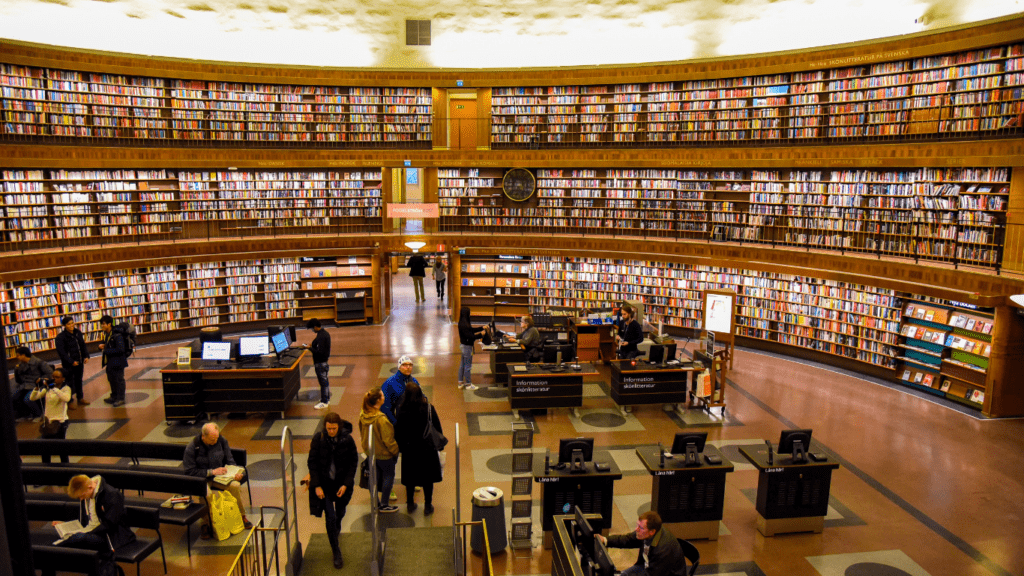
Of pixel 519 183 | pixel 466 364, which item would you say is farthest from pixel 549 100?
pixel 466 364

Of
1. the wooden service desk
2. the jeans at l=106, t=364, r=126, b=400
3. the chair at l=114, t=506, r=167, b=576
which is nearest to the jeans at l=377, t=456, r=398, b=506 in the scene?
the chair at l=114, t=506, r=167, b=576

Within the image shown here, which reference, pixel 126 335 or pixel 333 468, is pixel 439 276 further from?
pixel 333 468

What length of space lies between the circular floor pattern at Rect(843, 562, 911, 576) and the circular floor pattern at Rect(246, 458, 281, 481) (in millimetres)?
6178

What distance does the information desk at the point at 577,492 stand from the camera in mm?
6316

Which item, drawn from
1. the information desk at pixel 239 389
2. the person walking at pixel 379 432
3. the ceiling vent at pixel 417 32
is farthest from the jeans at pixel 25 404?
the ceiling vent at pixel 417 32

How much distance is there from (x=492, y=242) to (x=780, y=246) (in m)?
6.48

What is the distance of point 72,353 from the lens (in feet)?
32.2

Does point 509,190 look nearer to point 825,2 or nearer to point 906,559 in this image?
point 825,2

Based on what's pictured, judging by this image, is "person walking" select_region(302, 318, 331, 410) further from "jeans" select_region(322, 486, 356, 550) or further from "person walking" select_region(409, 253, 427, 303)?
"person walking" select_region(409, 253, 427, 303)

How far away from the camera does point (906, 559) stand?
20.3ft

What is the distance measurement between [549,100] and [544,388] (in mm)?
8717

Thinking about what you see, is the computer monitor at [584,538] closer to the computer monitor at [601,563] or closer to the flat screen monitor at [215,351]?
the computer monitor at [601,563]

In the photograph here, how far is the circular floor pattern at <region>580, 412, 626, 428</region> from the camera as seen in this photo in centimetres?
952

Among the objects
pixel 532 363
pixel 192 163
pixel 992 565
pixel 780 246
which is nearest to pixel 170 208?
pixel 192 163
